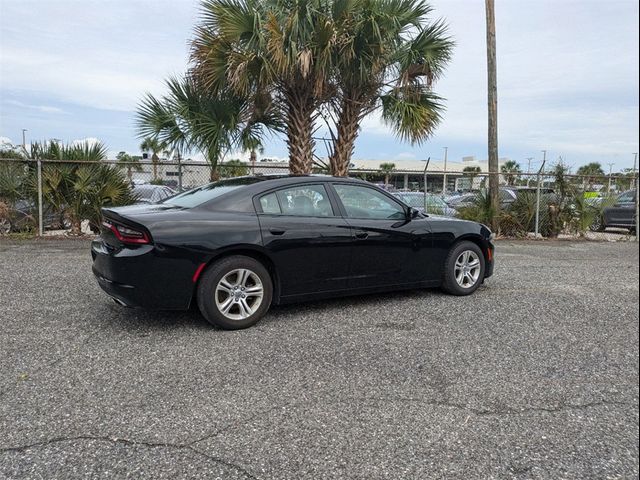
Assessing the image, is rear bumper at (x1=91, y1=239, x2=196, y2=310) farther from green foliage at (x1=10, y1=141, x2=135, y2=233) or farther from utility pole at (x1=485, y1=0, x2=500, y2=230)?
utility pole at (x1=485, y1=0, x2=500, y2=230)

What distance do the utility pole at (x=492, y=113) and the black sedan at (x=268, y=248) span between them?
22.2 feet

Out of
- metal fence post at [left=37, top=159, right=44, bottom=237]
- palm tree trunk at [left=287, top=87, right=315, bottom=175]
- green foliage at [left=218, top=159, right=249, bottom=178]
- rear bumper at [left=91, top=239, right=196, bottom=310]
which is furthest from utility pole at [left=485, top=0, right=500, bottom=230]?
metal fence post at [left=37, top=159, right=44, bottom=237]

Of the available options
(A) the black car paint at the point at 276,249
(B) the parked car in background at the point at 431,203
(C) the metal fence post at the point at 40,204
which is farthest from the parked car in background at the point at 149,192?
(A) the black car paint at the point at 276,249

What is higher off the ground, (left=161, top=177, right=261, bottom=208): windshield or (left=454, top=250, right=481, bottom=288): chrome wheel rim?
(left=161, top=177, right=261, bottom=208): windshield

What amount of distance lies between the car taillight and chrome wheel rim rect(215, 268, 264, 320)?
75 cm

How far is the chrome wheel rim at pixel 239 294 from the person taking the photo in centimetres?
437

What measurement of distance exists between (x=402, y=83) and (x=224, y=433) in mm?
8760

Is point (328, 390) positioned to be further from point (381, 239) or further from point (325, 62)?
point (325, 62)

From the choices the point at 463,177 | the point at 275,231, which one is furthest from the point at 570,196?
the point at 275,231

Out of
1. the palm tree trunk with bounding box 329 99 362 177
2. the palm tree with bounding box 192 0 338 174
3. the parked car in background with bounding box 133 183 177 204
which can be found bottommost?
the parked car in background with bounding box 133 183 177 204

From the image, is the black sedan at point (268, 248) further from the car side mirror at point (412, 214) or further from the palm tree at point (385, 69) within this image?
the palm tree at point (385, 69)

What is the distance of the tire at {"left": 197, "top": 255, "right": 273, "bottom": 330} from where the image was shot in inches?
169

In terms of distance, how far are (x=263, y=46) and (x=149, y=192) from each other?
4.59m

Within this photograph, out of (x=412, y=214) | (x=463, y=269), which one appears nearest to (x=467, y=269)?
(x=463, y=269)
